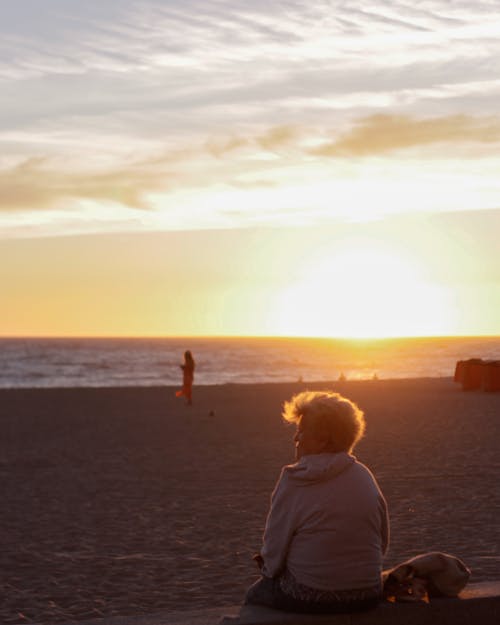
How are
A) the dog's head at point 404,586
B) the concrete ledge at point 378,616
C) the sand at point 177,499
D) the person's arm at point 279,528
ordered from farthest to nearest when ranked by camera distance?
the sand at point 177,499 → the dog's head at point 404,586 → the concrete ledge at point 378,616 → the person's arm at point 279,528

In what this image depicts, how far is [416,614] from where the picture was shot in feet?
17.0

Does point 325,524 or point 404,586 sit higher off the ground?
point 325,524

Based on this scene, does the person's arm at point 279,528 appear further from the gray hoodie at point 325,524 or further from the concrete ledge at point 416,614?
the concrete ledge at point 416,614

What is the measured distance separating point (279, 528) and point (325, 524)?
0.76 ft

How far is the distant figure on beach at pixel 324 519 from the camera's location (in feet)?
15.6

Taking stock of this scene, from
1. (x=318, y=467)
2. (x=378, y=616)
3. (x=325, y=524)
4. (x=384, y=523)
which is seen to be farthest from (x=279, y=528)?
(x=378, y=616)

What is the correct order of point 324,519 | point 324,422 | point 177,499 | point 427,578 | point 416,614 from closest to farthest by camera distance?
point 324,422
point 324,519
point 416,614
point 427,578
point 177,499

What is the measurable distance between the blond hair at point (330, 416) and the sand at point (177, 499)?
8.17ft

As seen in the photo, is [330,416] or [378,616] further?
[378,616]

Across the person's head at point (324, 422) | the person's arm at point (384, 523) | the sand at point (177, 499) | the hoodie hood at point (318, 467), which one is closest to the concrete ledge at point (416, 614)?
the person's arm at point (384, 523)

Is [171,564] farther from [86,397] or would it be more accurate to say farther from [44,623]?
[86,397]

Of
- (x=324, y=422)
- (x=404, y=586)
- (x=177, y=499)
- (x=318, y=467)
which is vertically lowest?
(x=177, y=499)

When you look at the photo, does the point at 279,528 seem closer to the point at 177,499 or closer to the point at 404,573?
the point at 404,573

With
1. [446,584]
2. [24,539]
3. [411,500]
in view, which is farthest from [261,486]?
[446,584]
